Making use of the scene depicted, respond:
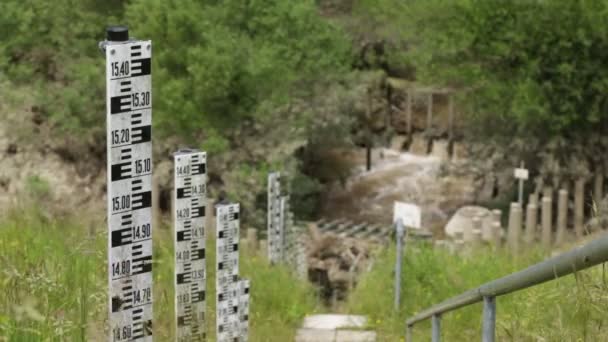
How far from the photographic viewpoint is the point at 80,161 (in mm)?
22453

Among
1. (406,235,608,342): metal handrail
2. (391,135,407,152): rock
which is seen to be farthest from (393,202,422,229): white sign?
(391,135,407,152): rock

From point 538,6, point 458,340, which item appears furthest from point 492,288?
point 538,6

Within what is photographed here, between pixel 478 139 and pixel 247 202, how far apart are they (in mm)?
5537

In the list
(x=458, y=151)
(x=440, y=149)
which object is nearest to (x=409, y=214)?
(x=458, y=151)

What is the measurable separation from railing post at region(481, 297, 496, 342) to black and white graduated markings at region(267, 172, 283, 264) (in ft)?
38.0

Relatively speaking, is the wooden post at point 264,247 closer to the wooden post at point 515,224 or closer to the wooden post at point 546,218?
the wooden post at point 515,224

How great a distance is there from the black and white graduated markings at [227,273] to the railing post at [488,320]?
453cm

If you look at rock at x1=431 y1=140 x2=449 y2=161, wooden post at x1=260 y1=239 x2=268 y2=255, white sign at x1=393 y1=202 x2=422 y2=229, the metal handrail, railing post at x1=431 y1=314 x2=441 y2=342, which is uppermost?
the metal handrail

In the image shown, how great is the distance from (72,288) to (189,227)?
2.15 m

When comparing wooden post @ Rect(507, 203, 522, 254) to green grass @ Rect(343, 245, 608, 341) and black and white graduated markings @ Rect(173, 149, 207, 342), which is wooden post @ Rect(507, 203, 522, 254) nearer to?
green grass @ Rect(343, 245, 608, 341)

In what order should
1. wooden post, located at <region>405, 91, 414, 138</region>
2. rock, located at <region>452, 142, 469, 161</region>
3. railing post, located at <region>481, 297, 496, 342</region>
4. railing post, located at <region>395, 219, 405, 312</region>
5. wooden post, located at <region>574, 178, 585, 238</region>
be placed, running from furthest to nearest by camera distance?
wooden post, located at <region>405, 91, 414, 138</region> < rock, located at <region>452, 142, 469, 161</region> < wooden post, located at <region>574, 178, 585, 238</region> < railing post, located at <region>395, 219, 405, 312</region> < railing post, located at <region>481, 297, 496, 342</region>

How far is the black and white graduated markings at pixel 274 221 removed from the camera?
15969 mm

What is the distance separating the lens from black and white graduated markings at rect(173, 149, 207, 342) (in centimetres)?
774

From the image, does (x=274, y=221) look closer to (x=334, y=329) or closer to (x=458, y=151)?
(x=334, y=329)
